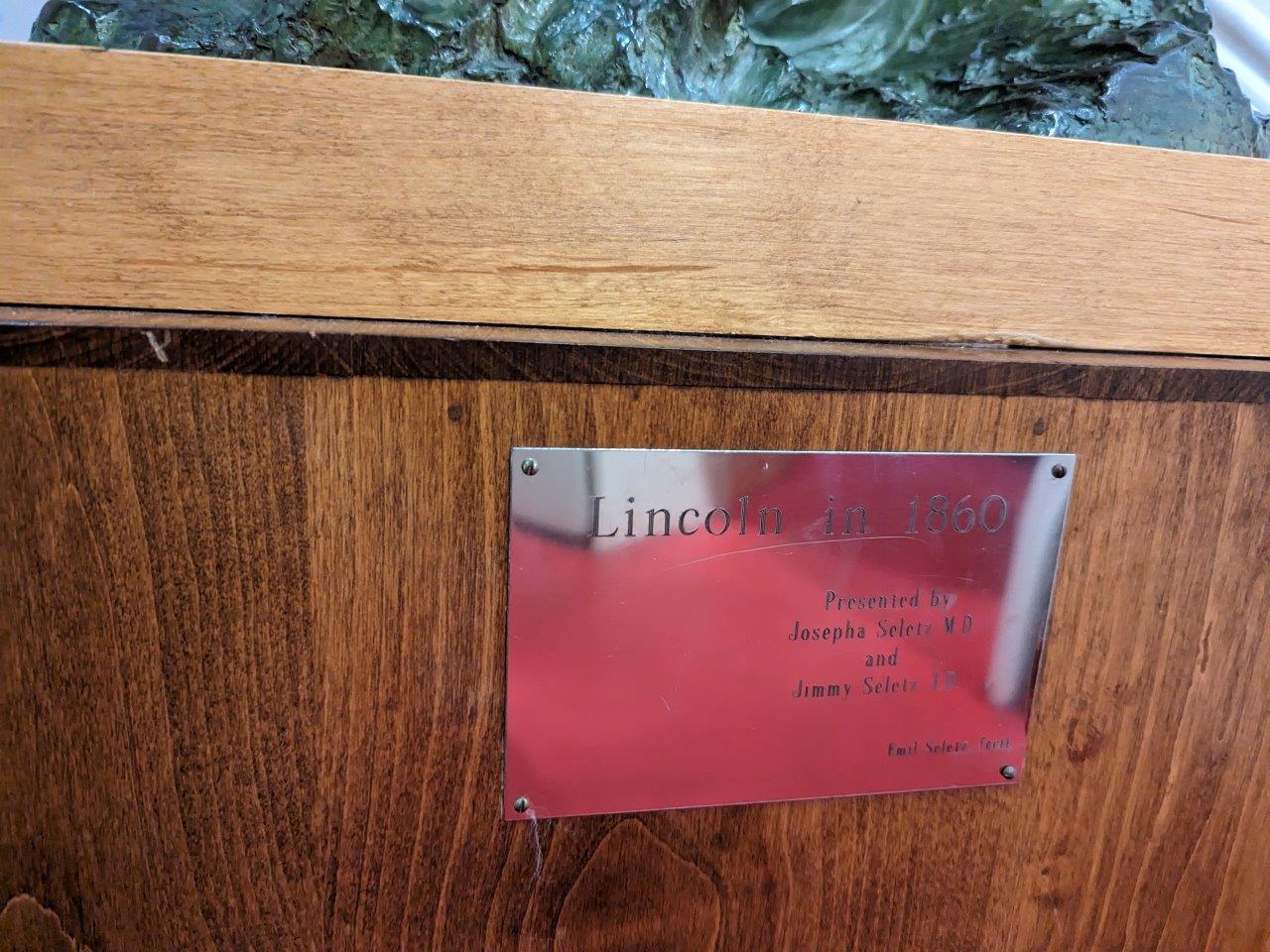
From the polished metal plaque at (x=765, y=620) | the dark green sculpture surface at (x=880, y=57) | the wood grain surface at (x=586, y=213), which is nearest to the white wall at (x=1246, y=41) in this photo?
the dark green sculpture surface at (x=880, y=57)

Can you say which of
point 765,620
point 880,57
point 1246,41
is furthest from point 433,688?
point 1246,41

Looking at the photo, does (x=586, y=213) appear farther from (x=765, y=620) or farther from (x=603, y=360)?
(x=765, y=620)

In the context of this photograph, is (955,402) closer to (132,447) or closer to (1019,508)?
(1019,508)

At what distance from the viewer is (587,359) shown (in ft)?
1.66

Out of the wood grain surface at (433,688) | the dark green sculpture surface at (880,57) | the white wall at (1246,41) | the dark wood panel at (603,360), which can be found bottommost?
the wood grain surface at (433,688)

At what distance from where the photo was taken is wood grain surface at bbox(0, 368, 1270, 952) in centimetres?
49

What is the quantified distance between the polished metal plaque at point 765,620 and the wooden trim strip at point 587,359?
51mm

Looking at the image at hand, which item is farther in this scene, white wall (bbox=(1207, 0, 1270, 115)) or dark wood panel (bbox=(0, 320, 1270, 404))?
white wall (bbox=(1207, 0, 1270, 115))

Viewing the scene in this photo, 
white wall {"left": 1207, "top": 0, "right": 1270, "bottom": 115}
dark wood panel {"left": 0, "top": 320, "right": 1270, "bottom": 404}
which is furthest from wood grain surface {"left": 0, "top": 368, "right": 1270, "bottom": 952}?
white wall {"left": 1207, "top": 0, "right": 1270, "bottom": 115}

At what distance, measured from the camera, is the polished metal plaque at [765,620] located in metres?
0.53

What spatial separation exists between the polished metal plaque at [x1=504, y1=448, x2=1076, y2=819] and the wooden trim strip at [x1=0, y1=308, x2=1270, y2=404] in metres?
0.05

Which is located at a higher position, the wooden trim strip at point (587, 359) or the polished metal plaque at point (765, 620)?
the wooden trim strip at point (587, 359)

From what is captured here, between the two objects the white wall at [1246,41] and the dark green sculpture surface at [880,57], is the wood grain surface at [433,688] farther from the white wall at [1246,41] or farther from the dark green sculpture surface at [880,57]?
the white wall at [1246,41]

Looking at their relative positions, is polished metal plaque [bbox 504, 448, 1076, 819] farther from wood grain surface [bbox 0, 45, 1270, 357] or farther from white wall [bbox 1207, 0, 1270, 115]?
white wall [bbox 1207, 0, 1270, 115]
